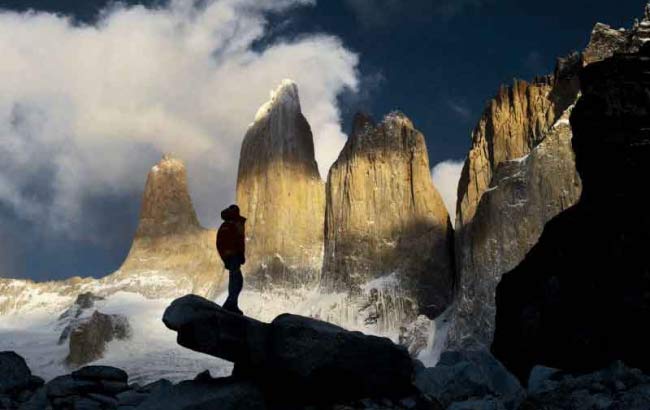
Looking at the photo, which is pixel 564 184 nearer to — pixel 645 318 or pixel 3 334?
pixel 645 318

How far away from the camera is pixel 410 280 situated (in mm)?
103125

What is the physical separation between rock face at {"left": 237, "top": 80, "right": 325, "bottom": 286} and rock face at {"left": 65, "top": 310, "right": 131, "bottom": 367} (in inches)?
932

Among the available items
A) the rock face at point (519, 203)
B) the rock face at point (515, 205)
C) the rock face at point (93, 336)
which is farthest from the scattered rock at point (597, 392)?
the rock face at point (93, 336)

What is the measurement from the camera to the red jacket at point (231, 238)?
17234 mm

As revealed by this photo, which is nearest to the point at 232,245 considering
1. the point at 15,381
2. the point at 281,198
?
the point at 15,381

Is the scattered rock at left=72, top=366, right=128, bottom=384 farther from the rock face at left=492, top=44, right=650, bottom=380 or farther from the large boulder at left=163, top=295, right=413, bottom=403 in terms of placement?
the rock face at left=492, top=44, right=650, bottom=380

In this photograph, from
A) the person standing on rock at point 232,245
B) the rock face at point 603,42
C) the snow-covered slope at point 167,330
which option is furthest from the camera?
the snow-covered slope at point 167,330

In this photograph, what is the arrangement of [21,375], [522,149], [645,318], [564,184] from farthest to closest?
[522,149] < [564,184] < [21,375] < [645,318]

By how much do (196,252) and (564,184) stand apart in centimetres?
9545

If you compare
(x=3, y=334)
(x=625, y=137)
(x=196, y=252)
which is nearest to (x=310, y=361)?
(x=625, y=137)

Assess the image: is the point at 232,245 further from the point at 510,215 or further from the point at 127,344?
the point at 127,344

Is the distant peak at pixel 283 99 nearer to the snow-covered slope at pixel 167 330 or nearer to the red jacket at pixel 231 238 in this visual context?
the snow-covered slope at pixel 167 330

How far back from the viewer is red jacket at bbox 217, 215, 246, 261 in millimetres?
17234

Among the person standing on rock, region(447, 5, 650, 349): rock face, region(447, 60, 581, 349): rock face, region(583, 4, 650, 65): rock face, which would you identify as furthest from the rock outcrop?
region(583, 4, 650, 65): rock face
